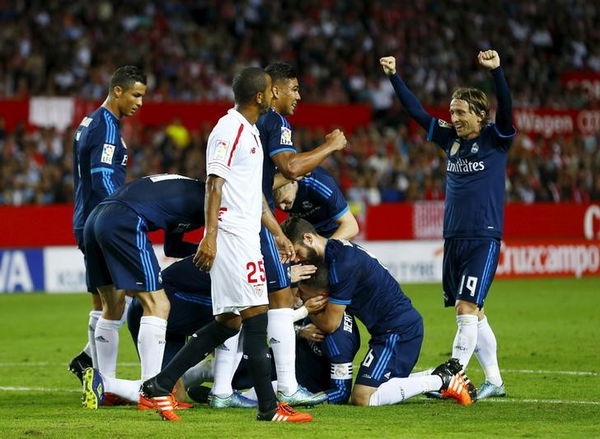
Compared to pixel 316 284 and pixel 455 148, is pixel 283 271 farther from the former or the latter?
pixel 455 148

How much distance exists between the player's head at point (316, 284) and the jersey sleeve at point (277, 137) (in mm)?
953

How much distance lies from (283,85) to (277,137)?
48cm

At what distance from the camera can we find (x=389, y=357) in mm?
8789

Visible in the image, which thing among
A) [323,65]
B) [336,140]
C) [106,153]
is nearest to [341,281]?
[336,140]

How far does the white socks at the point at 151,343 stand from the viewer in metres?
7.98

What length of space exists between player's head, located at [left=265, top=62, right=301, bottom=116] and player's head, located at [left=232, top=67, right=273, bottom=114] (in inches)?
42.7

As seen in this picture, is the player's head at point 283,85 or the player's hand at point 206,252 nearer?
the player's hand at point 206,252

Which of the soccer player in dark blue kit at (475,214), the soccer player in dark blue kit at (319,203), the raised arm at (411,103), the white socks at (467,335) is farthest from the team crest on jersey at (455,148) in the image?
the white socks at (467,335)

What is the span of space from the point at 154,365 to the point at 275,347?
3.05 ft

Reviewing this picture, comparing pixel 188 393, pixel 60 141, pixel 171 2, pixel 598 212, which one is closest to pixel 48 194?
pixel 60 141

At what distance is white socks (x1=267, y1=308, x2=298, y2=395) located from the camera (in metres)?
8.41

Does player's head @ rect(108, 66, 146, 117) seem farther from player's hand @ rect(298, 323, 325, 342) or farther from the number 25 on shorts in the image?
the number 25 on shorts

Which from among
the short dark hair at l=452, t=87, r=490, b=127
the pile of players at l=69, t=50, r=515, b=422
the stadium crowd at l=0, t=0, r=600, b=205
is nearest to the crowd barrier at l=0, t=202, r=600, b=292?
the stadium crowd at l=0, t=0, r=600, b=205

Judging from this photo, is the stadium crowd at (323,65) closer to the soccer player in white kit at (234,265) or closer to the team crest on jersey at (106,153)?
the team crest on jersey at (106,153)
